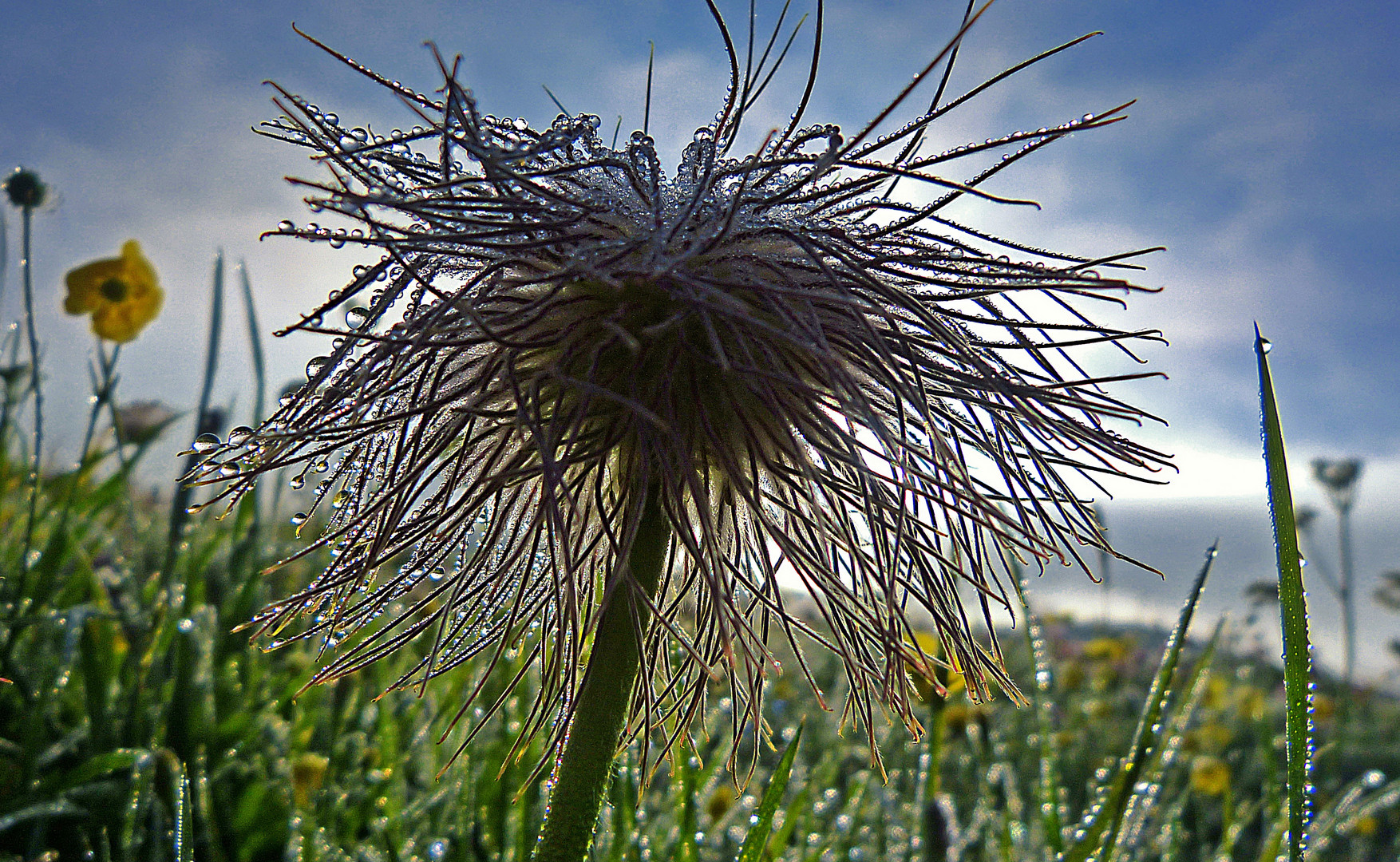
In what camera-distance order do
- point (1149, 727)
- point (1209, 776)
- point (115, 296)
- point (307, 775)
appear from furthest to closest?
point (1209, 776), point (115, 296), point (307, 775), point (1149, 727)

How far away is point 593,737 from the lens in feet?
3.01

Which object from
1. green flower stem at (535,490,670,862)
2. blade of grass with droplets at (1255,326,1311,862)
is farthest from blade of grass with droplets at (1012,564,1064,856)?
green flower stem at (535,490,670,862)

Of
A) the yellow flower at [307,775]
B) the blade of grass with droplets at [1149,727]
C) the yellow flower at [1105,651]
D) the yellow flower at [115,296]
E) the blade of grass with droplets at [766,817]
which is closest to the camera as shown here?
the blade of grass with droplets at [766,817]

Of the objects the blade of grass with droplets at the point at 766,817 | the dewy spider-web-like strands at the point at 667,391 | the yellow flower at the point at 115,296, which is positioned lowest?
the blade of grass with droplets at the point at 766,817

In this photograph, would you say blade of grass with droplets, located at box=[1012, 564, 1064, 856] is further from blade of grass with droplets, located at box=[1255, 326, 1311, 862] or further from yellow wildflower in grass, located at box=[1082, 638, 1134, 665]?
yellow wildflower in grass, located at box=[1082, 638, 1134, 665]

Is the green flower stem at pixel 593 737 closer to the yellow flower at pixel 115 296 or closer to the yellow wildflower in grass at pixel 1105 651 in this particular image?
the yellow flower at pixel 115 296

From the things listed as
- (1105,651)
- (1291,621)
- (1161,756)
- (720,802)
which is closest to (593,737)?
(1291,621)

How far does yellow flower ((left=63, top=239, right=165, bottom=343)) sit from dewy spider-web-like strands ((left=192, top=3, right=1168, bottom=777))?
145cm

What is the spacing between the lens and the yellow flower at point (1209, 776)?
8.73ft

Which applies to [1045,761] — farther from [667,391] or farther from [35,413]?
[35,413]

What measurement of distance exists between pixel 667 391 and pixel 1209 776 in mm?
2781

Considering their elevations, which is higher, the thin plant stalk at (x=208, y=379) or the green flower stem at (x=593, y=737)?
the thin plant stalk at (x=208, y=379)

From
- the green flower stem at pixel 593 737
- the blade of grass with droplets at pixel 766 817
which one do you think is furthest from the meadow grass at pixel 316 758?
the green flower stem at pixel 593 737

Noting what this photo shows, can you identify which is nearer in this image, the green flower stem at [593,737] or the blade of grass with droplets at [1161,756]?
the green flower stem at [593,737]
